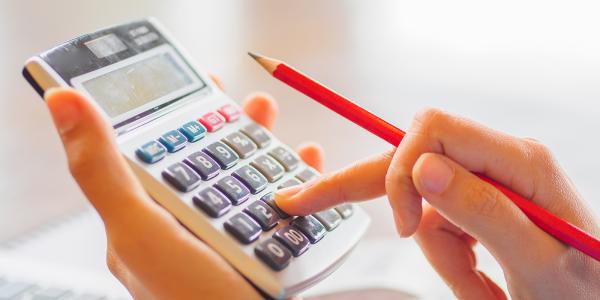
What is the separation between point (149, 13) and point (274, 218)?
0.65m

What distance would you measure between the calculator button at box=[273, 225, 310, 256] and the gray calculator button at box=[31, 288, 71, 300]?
0.66 feet

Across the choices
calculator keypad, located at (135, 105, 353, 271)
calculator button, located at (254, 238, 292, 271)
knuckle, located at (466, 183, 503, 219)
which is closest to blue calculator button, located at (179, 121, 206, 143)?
calculator keypad, located at (135, 105, 353, 271)

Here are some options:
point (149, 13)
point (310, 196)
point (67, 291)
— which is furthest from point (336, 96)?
point (149, 13)

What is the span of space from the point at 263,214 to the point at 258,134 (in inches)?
4.0

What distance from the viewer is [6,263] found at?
64 cm

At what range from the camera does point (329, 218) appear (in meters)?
0.54

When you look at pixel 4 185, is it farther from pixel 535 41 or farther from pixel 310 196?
pixel 535 41

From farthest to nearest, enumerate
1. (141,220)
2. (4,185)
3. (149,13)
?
(149,13), (4,185), (141,220)

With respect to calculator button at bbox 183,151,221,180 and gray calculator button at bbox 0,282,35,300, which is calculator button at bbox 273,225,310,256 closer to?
calculator button at bbox 183,151,221,180

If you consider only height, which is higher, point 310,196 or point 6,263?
point 6,263

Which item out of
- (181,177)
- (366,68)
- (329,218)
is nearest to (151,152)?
(181,177)

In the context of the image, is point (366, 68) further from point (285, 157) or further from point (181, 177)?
point (181, 177)

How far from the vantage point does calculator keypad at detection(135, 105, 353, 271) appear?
0.49 meters

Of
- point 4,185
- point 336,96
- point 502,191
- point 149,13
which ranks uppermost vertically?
point 149,13
